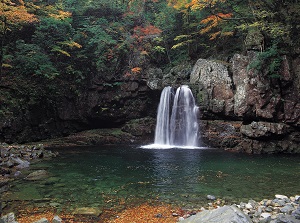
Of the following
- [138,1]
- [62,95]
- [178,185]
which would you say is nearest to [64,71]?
[62,95]

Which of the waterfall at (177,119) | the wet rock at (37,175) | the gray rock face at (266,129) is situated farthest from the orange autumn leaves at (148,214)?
the waterfall at (177,119)

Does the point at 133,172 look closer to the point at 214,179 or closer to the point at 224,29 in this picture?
the point at 214,179

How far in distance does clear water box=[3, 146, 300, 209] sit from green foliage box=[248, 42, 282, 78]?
226 inches

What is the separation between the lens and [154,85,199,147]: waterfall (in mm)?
21250

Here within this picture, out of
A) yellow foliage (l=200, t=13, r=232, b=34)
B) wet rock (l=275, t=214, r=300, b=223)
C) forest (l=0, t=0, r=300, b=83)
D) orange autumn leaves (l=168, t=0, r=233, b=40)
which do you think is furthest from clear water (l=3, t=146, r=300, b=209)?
yellow foliage (l=200, t=13, r=232, b=34)

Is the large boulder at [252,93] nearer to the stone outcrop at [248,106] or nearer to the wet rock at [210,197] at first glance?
the stone outcrop at [248,106]

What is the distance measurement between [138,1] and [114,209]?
27781 millimetres

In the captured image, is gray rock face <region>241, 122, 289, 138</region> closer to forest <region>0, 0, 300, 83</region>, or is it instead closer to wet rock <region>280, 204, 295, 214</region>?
forest <region>0, 0, 300, 83</region>

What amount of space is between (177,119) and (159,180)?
1225cm

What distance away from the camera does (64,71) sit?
73.9 feet

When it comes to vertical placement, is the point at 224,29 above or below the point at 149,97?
above

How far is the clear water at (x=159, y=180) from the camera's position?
8.10 meters

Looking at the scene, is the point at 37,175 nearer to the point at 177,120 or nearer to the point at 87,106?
the point at 87,106

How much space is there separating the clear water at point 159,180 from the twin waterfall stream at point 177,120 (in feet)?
18.7
